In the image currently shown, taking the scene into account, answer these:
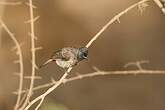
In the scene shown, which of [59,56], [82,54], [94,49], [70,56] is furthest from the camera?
[94,49]

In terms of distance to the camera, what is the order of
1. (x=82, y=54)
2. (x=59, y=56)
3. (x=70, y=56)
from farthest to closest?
1. (x=59, y=56)
2. (x=70, y=56)
3. (x=82, y=54)

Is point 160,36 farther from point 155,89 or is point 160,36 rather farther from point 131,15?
point 155,89

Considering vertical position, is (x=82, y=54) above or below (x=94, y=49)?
above

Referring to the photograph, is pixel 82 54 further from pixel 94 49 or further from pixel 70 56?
pixel 94 49

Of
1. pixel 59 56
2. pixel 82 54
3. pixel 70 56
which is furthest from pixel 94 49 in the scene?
pixel 82 54

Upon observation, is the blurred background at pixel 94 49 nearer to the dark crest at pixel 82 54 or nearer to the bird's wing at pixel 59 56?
the bird's wing at pixel 59 56

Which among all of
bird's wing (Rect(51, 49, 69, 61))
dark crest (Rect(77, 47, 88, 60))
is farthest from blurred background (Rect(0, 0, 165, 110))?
dark crest (Rect(77, 47, 88, 60))
